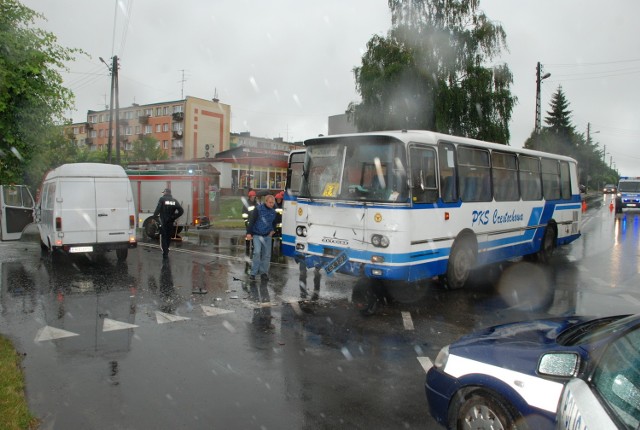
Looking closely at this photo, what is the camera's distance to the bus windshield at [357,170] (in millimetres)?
8000

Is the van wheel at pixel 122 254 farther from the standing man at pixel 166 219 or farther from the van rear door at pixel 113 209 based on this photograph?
the standing man at pixel 166 219

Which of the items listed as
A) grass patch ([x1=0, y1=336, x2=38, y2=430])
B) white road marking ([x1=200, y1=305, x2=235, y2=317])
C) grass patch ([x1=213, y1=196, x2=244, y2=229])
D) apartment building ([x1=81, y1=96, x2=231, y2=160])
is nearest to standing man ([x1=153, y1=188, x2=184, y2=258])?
white road marking ([x1=200, y1=305, x2=235, y2=317])

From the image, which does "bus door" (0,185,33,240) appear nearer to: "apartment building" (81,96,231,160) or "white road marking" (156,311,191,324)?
"white road marking" (156,311,191,324)

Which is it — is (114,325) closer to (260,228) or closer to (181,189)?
(260,228)

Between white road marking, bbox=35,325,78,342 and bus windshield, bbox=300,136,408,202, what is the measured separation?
448 cm

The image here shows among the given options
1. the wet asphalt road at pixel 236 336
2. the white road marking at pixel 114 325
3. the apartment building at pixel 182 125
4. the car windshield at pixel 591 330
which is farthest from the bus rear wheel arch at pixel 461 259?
the apartment building at pixel 182 125

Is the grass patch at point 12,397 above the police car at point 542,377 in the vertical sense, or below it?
below

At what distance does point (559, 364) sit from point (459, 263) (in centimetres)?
653

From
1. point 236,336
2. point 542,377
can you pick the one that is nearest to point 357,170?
point 236,336

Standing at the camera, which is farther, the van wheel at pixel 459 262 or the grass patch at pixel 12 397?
the van wheel at pixel 459 262

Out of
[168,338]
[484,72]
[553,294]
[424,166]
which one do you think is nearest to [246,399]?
[168,338]

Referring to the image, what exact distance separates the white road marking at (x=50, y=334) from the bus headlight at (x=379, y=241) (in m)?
4.53

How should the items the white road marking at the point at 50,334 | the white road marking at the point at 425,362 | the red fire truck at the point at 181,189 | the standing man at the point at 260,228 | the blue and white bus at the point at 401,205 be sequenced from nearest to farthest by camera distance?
the white road marking at the point at 425,362, the white road marking at the point at 50,334, the blue and white bus at the point at 401,205, the standing man at the point at 260,228, the red fire truck at the point at 181,189

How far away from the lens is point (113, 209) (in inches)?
474
